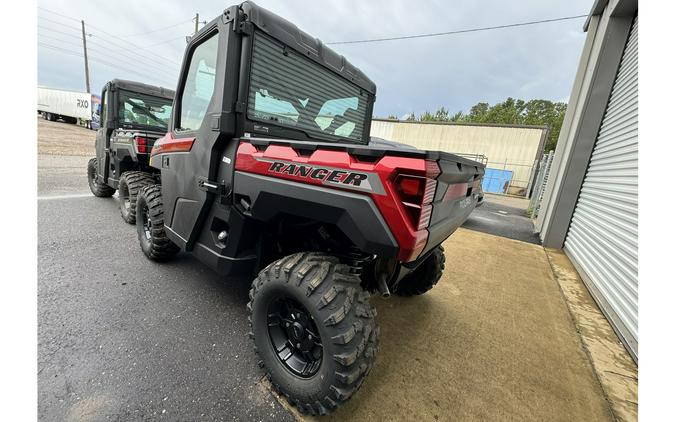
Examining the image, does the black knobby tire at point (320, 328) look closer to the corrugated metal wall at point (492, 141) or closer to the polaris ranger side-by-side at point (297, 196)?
the polaris ranger side-by-side at point (297, 196)

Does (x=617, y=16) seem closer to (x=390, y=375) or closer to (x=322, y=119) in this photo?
(x=322, y=119)

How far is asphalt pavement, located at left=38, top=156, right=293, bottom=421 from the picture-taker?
149 centimetres

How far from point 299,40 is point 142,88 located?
4.24 meters

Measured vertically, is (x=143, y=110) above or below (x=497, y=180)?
below

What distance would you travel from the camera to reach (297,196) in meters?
1.50

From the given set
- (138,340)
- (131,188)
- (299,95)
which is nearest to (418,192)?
(299,95)

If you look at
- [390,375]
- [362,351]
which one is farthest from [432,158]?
[390,375]

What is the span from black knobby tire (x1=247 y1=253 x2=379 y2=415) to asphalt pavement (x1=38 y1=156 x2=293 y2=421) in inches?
7.8

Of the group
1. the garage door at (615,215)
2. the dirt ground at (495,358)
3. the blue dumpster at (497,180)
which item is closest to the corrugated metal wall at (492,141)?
the blue dumpster at (497,180)

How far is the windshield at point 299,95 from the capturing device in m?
1.89

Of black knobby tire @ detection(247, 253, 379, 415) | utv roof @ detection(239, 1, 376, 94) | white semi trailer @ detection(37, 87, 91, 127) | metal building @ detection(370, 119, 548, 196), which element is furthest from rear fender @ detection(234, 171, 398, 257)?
white semi trailer @ detection(37, 87, 91, 127)

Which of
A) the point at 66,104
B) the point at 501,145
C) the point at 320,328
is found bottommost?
the point at 320,328

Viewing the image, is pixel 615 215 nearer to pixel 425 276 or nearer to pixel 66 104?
pixel 425 276

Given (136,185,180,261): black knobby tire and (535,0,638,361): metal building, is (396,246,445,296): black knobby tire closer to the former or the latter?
(535,0,638,361): metal building
